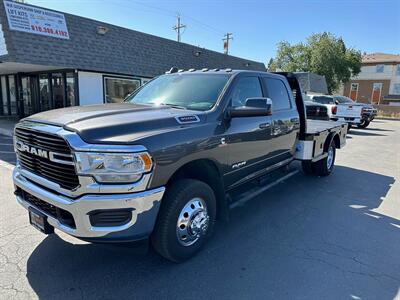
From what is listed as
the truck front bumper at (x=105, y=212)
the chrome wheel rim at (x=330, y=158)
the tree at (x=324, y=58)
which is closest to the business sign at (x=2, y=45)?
the truck front bumper at (x=105, y=212)

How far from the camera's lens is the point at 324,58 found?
34.5 metres

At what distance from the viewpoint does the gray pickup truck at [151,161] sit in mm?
2504

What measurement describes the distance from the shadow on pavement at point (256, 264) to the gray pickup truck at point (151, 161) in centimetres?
34

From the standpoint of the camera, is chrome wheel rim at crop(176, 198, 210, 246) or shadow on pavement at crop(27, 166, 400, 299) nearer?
shadow on pavement at crop(27, 166, 400, 299)

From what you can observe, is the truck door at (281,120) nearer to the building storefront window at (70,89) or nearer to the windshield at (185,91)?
the windshield at (185,91)

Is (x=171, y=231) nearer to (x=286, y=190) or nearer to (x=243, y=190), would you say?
(x=243, y=190)

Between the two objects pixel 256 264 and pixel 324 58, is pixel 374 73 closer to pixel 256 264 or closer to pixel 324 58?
pixel 324 58

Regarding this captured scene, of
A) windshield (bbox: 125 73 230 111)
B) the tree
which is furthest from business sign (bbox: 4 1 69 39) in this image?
the tree

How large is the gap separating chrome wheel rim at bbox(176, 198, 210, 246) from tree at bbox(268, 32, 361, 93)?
3546 cm

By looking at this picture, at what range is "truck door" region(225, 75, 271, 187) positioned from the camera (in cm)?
368

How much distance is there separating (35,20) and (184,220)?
1126 cm

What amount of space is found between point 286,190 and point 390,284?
295 cm

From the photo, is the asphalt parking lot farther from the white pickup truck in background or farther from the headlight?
the white pickup truck in background

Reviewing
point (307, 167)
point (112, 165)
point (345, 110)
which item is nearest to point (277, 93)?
point (307, 167)
